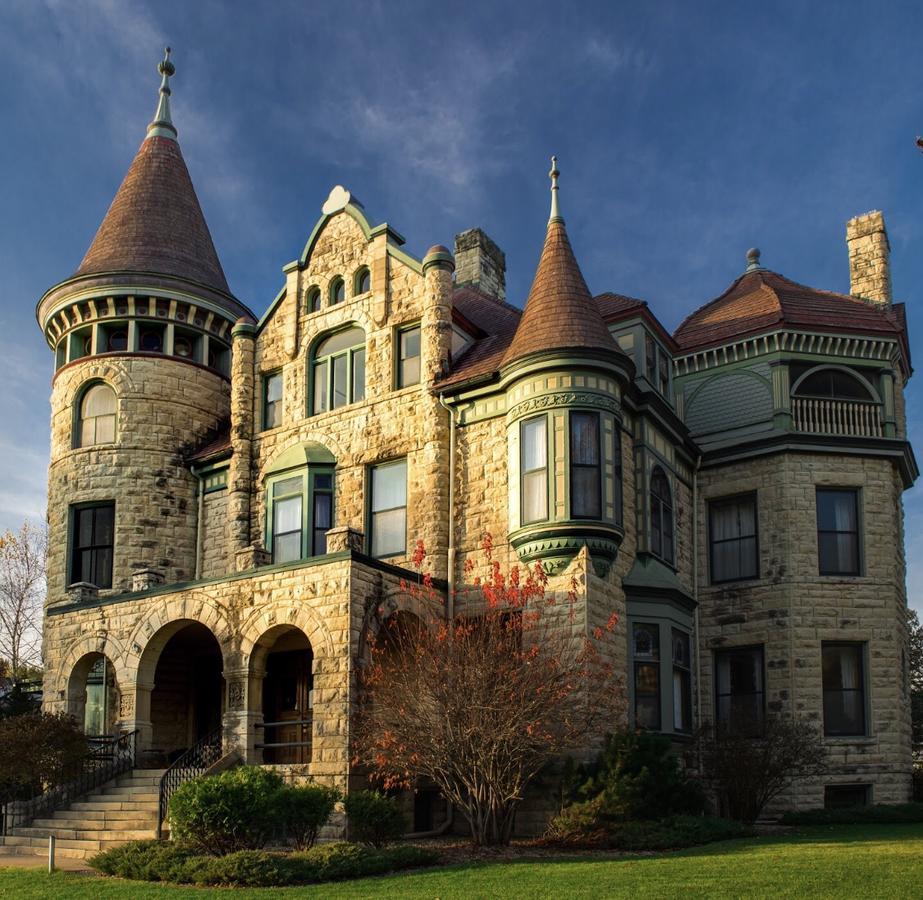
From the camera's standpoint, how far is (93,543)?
27469mm

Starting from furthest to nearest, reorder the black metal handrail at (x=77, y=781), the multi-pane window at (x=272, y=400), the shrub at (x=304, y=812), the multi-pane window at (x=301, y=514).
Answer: the multi-pane window at (x=272, y=400) < the multi-pane window at (x=301, y=514) < the black metal handrail at (x=77, y=781) < the shrub at (x=304, y=812)

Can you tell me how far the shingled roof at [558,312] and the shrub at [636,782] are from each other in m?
7.37

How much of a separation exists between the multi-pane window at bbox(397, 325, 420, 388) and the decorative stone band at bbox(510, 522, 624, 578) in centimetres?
513

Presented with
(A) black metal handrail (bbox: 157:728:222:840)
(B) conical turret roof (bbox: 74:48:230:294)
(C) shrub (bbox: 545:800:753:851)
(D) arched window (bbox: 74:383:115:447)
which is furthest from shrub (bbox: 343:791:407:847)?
(B) conical turret roof (bbox: 74:48:230:294)

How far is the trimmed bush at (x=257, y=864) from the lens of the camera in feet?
45.6

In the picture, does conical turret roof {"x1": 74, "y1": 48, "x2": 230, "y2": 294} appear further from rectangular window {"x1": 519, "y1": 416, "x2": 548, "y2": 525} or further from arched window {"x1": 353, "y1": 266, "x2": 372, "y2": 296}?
rectangular window {"x1": 519, "y1": 416, "x2": 548, "y2": 525}

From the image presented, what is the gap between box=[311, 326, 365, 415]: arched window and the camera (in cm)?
2512

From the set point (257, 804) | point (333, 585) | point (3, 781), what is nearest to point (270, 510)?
point (333, 585)

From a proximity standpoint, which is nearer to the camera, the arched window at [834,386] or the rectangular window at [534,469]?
the rectangular window at [534,469]

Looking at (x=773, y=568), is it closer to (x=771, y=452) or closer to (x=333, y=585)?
(x=771, y=452)

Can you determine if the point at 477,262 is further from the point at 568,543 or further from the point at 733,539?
the point at 568,543

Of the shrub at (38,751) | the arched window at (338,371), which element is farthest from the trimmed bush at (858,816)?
the shrub at (38,751)

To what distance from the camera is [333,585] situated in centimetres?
1934

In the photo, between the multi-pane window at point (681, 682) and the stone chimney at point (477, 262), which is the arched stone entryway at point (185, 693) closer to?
the multi-pane window at point (681, 682)
